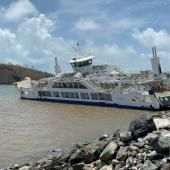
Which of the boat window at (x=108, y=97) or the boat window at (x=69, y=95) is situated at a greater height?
the boat window at (x=69, y=95)

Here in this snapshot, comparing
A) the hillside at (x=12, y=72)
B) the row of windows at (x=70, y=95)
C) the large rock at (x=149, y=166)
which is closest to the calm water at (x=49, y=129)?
the row of windows at (x=70, y=95)

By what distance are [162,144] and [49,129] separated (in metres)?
26.3

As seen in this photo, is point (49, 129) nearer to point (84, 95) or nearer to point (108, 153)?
point (108, 153)

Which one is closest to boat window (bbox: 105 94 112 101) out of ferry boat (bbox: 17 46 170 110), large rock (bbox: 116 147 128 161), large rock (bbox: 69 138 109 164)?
ferry boat (bbox: 17 46 170 110)

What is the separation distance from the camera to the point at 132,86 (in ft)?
195

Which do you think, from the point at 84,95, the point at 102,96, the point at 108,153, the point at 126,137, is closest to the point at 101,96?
the point at 102,96

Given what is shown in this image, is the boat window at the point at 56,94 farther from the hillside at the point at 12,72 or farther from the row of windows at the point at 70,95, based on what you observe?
the hillside at the point at 12,72

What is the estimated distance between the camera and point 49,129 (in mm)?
40406

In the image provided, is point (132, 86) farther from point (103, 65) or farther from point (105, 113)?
point (103, 65)

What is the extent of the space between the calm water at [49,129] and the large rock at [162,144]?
1160 cm

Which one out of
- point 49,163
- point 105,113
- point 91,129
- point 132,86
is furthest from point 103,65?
point 49,163

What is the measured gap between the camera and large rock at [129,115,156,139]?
17.7 metres

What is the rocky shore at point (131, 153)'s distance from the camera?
14.6 m

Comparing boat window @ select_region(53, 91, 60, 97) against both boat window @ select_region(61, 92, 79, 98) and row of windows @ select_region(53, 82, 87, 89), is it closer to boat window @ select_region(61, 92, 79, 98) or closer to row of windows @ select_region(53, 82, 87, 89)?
row of windows @ select_region(53, 82, 87, 89)
